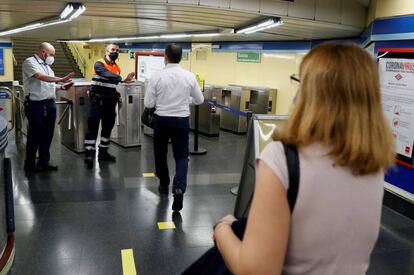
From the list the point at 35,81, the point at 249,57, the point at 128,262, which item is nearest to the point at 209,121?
the point at 249,57

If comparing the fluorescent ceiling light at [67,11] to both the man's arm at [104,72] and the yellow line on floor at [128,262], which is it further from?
the yellow line on floor at [128,262]

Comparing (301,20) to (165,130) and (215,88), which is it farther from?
(215,88)

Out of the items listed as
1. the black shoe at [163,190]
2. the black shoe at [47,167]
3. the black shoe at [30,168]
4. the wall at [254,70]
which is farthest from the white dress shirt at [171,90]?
the wall at [254,70]

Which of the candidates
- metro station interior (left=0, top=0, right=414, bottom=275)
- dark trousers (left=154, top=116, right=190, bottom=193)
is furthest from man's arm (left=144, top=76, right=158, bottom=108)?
metro station interior (left=0, top=0, right=414, bottom=275)

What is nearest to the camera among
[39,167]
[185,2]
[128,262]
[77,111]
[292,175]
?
[292,175]

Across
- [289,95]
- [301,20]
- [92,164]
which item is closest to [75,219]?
[92,164]

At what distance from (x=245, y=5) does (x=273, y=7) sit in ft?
1.24

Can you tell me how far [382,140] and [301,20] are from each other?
4097mm

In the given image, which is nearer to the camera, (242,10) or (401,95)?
(401,95)

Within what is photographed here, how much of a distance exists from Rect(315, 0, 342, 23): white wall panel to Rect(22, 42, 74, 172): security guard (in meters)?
3.35

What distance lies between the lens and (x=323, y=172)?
931 millimetres

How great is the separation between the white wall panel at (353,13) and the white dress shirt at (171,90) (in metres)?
2.45

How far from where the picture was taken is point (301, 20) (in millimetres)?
4727

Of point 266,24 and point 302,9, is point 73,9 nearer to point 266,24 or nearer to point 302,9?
point 266,24
